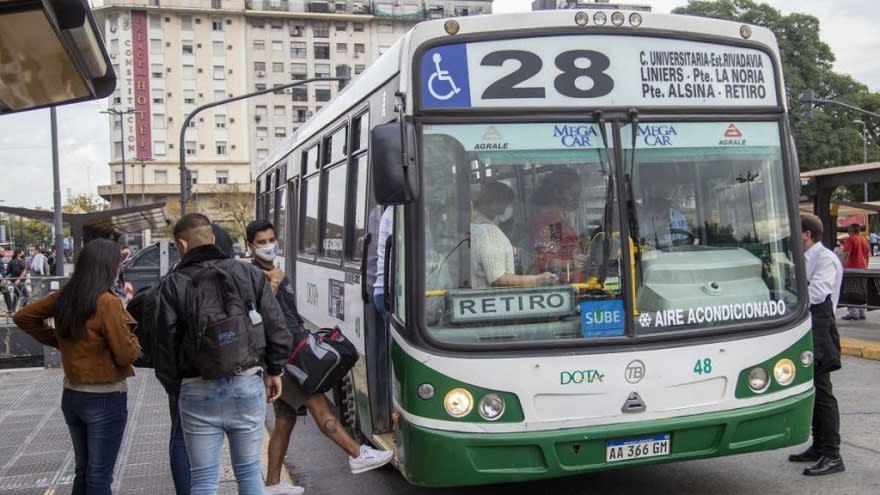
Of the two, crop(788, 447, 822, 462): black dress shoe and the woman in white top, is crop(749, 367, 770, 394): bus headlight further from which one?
crop(788, 447, 822, 462): black dress shoe

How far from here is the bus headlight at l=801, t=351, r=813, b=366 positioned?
5.09m

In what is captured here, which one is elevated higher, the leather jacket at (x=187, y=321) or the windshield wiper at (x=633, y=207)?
the windshield wiper at (x=633, y=207)

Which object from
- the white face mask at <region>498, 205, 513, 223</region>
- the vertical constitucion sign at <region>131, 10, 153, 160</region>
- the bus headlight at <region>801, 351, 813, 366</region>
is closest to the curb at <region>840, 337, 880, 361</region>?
the bus headlight at <region>801, 351, 813, 366</region>

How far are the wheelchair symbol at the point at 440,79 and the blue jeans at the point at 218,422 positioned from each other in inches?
70.9

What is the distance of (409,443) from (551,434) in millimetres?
766

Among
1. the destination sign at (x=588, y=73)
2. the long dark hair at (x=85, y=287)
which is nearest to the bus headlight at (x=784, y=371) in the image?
the destination sign at (x=588, y=73)

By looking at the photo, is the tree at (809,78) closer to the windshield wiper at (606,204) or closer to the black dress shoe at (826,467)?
the black dress shoe at (826,467)

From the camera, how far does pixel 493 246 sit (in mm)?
4742

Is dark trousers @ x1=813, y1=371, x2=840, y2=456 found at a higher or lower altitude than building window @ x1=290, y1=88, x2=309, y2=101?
lower

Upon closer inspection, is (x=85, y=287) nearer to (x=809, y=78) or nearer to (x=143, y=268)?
(x=143, y=268)

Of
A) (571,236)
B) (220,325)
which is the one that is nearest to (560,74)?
(571,236)

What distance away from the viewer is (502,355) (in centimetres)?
458

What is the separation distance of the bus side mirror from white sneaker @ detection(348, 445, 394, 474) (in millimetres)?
1757

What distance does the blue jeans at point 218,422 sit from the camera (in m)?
4.05
